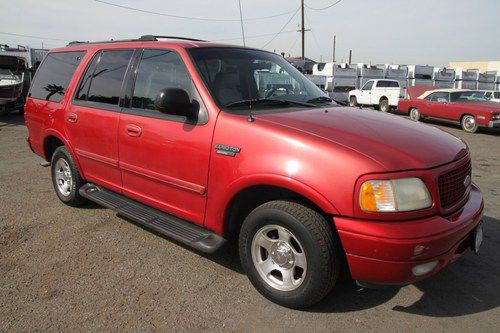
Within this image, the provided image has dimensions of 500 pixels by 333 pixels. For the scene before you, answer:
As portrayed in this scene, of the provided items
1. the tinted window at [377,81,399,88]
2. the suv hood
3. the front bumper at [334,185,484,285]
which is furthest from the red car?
the front bumper at [334,185,484,285]

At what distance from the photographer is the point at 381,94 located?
65.7 feet

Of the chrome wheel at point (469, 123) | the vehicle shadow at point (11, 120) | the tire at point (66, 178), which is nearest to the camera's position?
the tire at point (66, 178)

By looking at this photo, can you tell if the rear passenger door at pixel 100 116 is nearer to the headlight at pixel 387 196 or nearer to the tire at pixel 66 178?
the tire at pixel 66 178

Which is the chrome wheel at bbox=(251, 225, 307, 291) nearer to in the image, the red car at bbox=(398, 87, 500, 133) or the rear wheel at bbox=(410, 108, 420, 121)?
the red car at bbox=(398, 87, 500, 133)

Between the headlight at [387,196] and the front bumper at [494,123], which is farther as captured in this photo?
the front bumper at [494,123]

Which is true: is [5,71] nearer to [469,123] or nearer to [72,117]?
[72,117]

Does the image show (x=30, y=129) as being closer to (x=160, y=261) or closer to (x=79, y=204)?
(x=79, y=204)

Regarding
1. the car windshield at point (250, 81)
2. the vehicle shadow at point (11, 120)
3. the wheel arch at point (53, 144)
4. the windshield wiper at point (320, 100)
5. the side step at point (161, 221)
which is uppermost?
the car windshield at point (250, 81)

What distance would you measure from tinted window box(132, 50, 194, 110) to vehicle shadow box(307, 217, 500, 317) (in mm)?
2035

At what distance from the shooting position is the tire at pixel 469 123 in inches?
526

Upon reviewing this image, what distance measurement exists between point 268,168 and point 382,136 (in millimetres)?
832

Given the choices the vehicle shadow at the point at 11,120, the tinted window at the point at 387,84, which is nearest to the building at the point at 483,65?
the tinted window at the point at 387,84

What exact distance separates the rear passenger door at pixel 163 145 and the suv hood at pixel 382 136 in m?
0.61

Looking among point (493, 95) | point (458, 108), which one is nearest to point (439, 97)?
point (458, 108)
